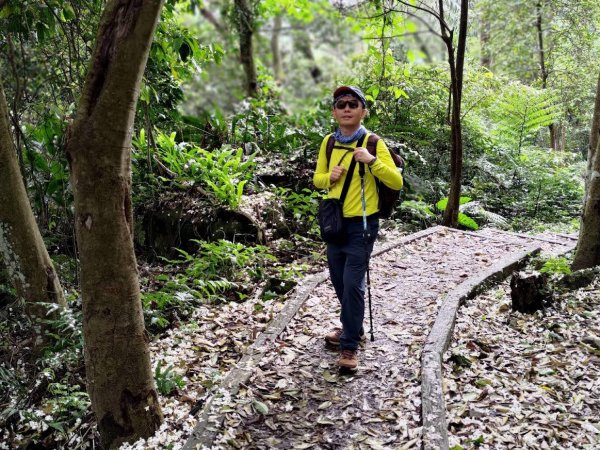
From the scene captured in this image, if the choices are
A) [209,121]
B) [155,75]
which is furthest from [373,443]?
[209,121]

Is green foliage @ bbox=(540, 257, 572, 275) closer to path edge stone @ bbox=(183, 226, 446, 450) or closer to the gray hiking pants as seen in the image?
path edge stone @ bbox=(183, 226, 446, 450)

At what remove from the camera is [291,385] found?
12.8 ft

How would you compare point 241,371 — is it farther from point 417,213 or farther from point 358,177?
point 417,213

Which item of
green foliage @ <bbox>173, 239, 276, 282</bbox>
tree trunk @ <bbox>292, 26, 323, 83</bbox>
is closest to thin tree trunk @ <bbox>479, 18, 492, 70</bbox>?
green foliage @ <bbox>173, 239, 276, 282</bbox>

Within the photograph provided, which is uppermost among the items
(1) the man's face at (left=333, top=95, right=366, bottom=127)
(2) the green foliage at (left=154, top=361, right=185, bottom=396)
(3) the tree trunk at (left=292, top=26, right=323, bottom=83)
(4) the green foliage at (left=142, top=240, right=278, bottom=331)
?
(3) the tree trunk at (left=292, top=26, right=323, bottom=83)

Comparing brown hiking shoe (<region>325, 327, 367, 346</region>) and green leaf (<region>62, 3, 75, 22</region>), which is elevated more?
green leaf (<region>62, 3, 75, 22</region>)

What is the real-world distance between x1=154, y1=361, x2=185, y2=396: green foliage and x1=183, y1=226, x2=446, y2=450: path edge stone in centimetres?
34

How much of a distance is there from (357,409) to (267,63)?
22.5 metres

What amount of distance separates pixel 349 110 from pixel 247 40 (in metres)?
9.64

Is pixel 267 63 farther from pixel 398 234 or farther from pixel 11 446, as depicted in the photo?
pixel 11 446

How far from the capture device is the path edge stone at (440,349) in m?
3.22

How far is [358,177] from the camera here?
150 inches

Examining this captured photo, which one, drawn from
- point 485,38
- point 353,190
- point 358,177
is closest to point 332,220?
point 353,190

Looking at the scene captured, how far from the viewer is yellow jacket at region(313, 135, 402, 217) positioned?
3.66 metres
